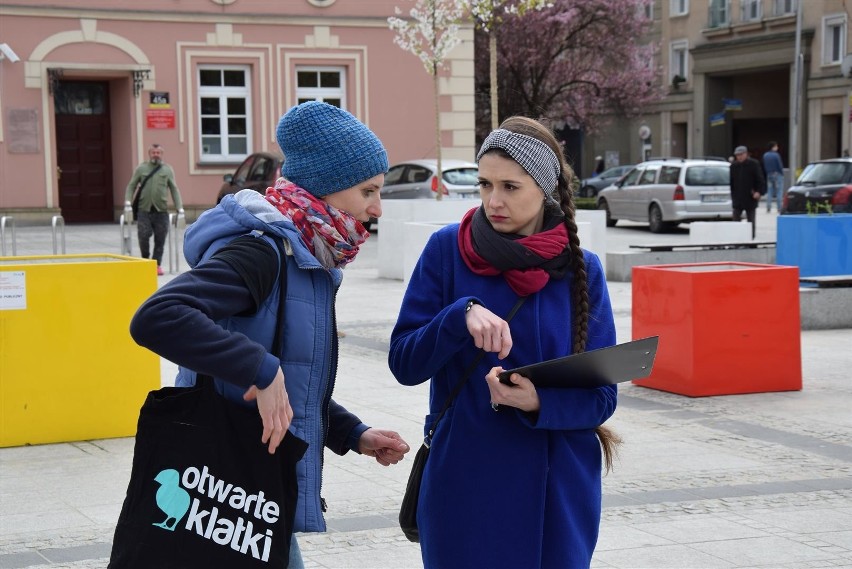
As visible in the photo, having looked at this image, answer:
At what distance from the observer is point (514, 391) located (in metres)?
2.94

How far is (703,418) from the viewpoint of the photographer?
7.99 m

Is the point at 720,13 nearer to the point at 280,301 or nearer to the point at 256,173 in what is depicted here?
the point at 256,173

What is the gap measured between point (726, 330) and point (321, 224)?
6329 mm

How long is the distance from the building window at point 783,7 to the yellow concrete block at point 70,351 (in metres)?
44.3

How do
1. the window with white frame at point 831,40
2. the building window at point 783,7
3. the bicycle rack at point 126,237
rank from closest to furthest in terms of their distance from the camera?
the bicycle rack at point 126,237
the window with white frame at point 831,40
the building window at point 783,7

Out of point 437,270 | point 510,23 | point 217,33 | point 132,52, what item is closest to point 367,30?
point 217,33

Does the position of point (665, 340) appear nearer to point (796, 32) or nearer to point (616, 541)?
point (616, 541)

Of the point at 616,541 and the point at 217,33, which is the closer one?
the point at 616,541

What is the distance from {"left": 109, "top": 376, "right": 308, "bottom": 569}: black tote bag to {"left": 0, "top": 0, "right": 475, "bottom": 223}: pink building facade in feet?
83.1

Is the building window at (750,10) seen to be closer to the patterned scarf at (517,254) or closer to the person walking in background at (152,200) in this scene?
the person walking in background at (152,200)

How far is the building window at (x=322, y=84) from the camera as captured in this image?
2981cm

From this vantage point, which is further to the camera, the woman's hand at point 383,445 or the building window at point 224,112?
the building window at point 224,112

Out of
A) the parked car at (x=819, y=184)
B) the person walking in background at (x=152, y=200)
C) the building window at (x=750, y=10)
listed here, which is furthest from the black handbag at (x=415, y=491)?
the building window at (x=750, y=10)

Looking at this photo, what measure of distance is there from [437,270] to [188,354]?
821 millimetres
